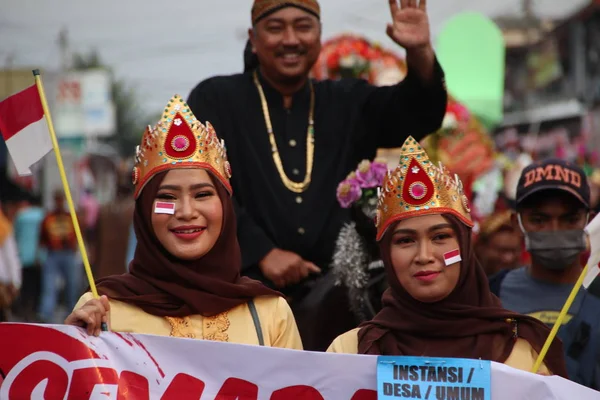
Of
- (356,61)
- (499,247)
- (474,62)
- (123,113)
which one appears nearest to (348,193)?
(499,247)

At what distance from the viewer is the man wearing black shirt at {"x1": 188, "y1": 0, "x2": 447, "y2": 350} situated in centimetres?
606

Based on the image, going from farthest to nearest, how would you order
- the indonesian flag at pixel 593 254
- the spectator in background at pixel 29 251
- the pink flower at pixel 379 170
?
the spectator in background at pixel 29 251, the pink flower at pixel 379 170, the indonesian flag at pixel 593 254

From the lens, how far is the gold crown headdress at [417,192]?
4629mm

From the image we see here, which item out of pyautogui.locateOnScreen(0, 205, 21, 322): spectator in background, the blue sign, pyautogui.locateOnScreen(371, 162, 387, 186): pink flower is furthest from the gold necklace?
pyautogui.locateOnScreen(0, 205, 21, 322): spectator in background

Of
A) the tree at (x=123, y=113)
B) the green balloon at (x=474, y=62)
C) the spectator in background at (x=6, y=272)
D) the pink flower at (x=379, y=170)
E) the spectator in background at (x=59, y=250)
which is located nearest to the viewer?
the pink flower at (x=379, y=170)

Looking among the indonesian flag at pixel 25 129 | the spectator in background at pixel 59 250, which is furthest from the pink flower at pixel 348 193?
the spectator in background at pixel 59 250

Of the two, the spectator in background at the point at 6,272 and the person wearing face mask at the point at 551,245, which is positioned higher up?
the person wearing face mask at the point at 551,245

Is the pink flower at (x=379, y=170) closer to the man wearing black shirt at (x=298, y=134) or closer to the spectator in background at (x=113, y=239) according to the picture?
the man wearing black shirt at (x=298, y=134)

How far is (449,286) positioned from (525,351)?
0.36 m

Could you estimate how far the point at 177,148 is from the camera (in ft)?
15.7

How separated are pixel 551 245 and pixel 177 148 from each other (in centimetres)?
205

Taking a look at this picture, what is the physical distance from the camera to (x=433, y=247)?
4.57 meters

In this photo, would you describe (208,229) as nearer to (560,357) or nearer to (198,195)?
(198,195)

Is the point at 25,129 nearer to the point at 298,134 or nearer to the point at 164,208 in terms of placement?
the point at 164,208
